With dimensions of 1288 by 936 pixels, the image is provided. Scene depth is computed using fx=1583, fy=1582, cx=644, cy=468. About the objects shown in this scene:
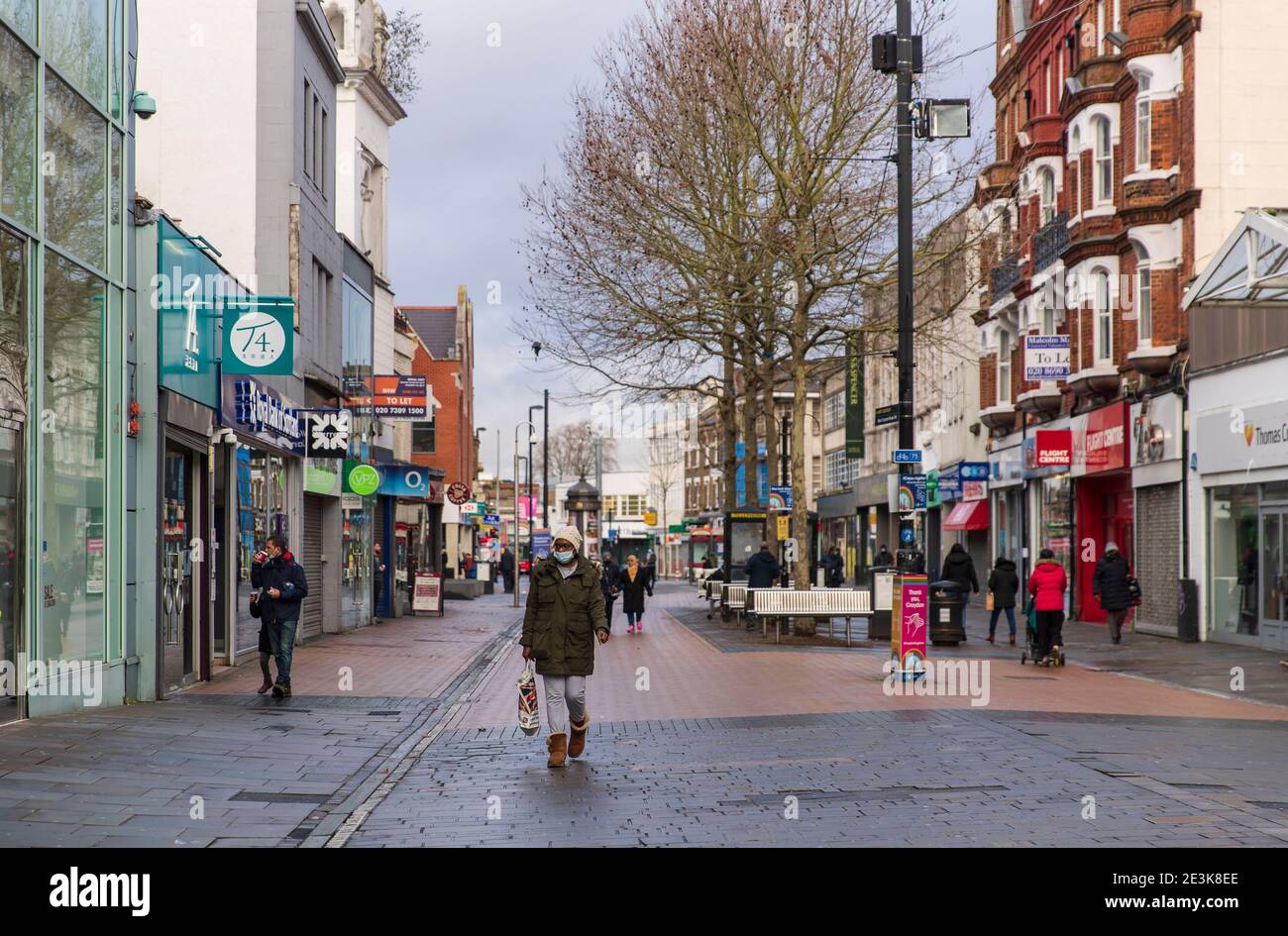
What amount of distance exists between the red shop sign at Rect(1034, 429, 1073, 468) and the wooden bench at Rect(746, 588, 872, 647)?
9.96 meters

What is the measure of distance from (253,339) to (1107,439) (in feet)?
67.2

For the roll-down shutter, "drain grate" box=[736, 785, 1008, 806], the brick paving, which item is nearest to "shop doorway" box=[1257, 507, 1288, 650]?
the brick paving

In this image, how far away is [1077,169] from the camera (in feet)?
111

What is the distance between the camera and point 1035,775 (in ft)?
33.6

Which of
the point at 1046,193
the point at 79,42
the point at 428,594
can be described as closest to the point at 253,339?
the point at 79,42

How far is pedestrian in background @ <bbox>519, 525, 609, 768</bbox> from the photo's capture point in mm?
11852

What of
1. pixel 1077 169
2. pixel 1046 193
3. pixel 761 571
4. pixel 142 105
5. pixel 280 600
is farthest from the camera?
pixel 1046 193

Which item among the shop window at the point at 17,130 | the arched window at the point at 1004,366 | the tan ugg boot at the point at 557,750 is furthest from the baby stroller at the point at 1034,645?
the arched window at the point at 1004,366

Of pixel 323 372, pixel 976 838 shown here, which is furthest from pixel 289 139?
pixel 976 838

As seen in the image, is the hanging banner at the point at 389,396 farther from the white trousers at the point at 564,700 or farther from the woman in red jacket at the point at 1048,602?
the white trousers at the point at 564,700

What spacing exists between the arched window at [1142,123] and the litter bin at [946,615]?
1030 centimetres

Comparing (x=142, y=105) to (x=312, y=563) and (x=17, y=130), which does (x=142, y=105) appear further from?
(x=312, y=563)
